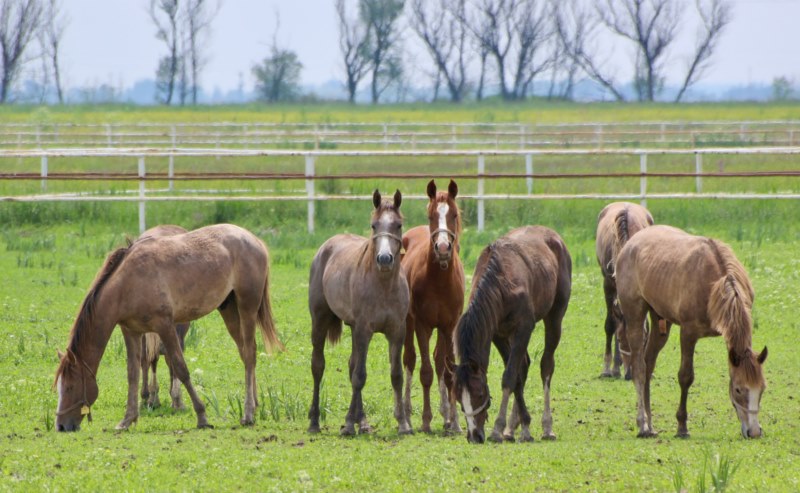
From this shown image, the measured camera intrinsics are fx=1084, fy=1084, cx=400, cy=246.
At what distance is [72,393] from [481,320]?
10.2 feet

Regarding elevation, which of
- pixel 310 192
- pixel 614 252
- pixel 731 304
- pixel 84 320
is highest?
pixel 310 192

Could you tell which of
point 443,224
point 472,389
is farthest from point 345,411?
point 443,224

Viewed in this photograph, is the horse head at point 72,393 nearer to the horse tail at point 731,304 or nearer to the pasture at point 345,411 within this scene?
the pasture at point 345,411

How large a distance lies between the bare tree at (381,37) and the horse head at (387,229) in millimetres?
62362

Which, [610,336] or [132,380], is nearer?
[132,380]

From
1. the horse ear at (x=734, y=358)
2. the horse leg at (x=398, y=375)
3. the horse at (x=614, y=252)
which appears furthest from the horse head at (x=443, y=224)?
the horse at (x=614, y=252)

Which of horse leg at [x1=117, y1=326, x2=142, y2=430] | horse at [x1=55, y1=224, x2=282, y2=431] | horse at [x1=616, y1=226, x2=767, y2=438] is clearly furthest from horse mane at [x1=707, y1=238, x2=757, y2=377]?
horse leg at [x1=117, y1=326, x2=142, y2=430]

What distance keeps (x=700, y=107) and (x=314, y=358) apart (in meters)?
47.0

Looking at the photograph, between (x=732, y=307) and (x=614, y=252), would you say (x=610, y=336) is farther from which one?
(x=732, y=307)

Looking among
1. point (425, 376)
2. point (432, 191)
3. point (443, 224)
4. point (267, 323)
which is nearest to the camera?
point (443, 224)

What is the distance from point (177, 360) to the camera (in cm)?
848

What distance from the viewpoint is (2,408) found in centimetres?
911

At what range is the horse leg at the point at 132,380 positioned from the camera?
8469mm

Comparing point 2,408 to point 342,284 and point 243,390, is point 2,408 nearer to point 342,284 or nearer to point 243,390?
point 243,390
